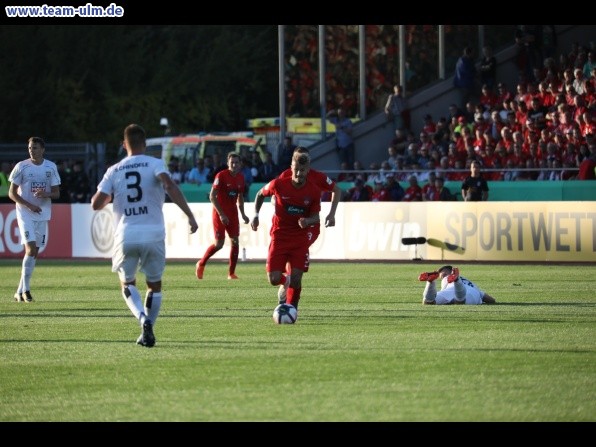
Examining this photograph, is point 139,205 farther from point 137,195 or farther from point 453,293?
point 453,293

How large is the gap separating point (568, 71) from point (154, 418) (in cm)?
2555

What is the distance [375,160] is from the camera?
129 feet

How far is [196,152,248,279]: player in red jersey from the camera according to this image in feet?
82.0

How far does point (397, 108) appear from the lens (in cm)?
3894

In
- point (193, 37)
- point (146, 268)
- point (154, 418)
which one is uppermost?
point (193, 37)

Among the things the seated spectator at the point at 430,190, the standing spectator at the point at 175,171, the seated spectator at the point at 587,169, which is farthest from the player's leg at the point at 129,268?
the standing spectator at the point at 175,171

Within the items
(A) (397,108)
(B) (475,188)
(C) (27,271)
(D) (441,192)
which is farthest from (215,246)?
(A) (397,108)

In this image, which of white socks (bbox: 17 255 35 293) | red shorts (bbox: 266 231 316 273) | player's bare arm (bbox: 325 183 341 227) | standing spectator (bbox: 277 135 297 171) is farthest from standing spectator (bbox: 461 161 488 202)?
red shorts (bbox: 266 231 316 273)

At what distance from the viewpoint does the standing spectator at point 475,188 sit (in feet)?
97.7

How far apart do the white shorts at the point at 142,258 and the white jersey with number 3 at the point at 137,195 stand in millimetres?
61

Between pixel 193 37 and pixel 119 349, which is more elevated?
pixel 193 37

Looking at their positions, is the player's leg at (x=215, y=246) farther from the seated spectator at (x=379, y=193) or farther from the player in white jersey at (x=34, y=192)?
the seated spectator at (x=379, y=193)
